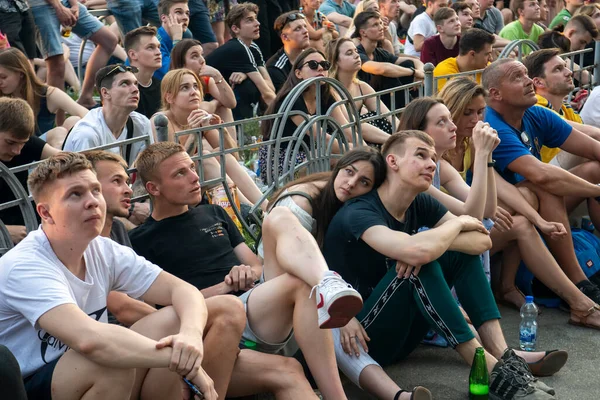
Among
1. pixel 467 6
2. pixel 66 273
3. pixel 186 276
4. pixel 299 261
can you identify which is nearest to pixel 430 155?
pixel 299 261

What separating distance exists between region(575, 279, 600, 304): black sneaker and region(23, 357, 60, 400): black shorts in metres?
3.68

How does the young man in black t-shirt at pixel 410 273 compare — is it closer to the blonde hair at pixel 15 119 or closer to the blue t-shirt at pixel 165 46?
the blonde hair at pixel 15 119

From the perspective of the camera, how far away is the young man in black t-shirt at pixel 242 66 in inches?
339

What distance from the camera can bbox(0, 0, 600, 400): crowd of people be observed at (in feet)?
11.4

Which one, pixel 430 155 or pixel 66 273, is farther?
pixel 430 155

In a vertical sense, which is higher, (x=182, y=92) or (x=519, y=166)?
(x=182, y=92)

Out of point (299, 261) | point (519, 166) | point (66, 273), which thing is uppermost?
point (66, 273)

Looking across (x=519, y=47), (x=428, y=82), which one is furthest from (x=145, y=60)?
(x=519, y=47)

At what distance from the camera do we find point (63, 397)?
10.9 feet

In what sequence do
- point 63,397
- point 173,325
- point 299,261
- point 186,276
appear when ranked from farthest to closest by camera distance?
point 186,276
point 299,261
point 173,325
point 63,397

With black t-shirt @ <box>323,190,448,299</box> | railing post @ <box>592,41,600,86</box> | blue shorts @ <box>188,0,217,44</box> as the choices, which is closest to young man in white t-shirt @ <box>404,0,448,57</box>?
railing post @ <box>592,41,600,86</box>

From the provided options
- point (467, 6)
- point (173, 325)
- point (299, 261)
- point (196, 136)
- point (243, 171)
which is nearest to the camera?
point (173, 325)

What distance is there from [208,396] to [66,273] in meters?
0.74

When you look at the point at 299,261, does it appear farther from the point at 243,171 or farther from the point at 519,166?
the point at 519,166
